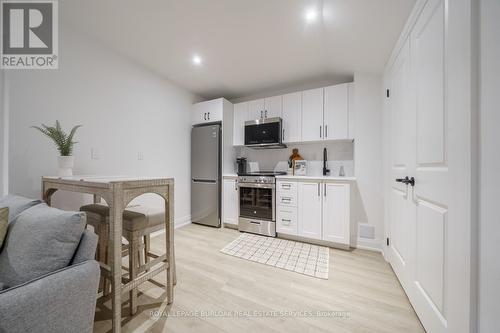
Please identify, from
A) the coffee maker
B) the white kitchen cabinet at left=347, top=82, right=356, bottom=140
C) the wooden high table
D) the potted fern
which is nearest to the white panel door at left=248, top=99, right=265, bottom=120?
the coffee maker

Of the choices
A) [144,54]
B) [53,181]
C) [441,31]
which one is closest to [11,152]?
[53,181]

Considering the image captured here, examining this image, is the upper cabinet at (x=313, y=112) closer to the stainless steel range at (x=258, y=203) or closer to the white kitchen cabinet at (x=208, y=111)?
the white kitchen cabinet at (x=208, y=111)

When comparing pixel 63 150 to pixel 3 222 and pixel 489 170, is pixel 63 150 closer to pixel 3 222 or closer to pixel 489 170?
pixel 3 222

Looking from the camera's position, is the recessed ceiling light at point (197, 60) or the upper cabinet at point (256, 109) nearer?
the recessed ceiling light at point (197, 60)

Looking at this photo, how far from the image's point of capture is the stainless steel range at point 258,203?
2.67 m

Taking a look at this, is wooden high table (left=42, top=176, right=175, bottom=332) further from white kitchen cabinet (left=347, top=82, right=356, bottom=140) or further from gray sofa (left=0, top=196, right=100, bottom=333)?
white kitchen cabinet (left=347, top=82, right=356, bottom=140)

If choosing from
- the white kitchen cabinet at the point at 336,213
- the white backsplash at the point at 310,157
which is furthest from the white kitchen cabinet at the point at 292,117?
the white kitchen cabinet at the point at 336,213

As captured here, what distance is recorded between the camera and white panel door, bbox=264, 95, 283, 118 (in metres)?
2.96

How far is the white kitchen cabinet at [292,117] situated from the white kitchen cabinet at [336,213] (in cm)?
94

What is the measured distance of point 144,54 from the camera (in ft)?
7.28

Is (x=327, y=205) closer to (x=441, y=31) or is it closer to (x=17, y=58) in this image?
(x=441, y=31)

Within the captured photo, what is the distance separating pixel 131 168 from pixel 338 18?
2.81 m

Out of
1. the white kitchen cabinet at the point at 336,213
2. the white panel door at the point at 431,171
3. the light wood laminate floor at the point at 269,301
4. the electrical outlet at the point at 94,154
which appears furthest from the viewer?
the white kitchen cabinet at the point at 336,213

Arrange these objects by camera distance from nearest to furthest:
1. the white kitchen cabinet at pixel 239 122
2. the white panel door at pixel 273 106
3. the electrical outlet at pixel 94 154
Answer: the electrical outlet at pixel 94 154 < the white panel door at pixel 273 106 < the white kitchen cabinet at pixel 239 122
